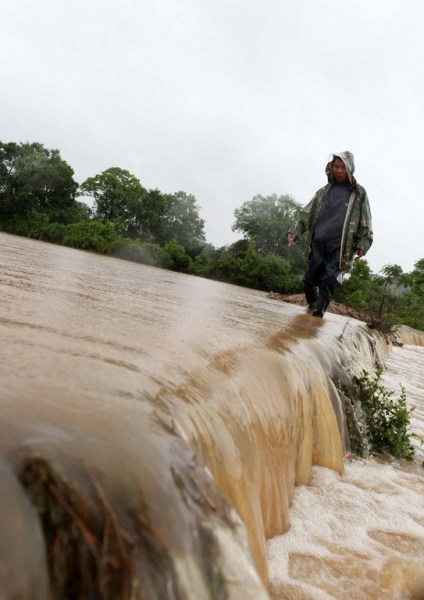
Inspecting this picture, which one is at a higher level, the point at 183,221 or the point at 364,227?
the point at 183,221

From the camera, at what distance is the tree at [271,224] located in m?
38.1

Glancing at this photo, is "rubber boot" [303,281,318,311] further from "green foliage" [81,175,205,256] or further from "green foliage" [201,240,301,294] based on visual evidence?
"green foliage" [81,175,205,256]

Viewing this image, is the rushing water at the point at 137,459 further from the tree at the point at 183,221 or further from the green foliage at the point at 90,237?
the tree at the point at 183,221

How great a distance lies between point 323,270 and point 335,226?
0.59 metres

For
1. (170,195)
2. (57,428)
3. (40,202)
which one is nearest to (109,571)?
(57,428)

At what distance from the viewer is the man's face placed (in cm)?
525

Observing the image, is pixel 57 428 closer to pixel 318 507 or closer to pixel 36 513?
pixel 36 513

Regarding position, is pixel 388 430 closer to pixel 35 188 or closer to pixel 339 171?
pixel 339 171

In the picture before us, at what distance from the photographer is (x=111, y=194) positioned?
42.1m

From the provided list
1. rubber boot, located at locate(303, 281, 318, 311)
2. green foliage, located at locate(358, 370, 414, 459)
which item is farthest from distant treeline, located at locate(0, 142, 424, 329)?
green foliage, located at locate(358, 370, 414, 459)

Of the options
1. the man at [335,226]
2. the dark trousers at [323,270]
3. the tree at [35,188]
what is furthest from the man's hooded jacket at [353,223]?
the tree at [35,188]

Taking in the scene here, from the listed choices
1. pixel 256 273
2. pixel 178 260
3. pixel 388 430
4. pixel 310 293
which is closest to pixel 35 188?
pixel 178 260

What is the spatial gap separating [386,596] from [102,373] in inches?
48.2

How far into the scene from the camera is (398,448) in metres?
3.34
